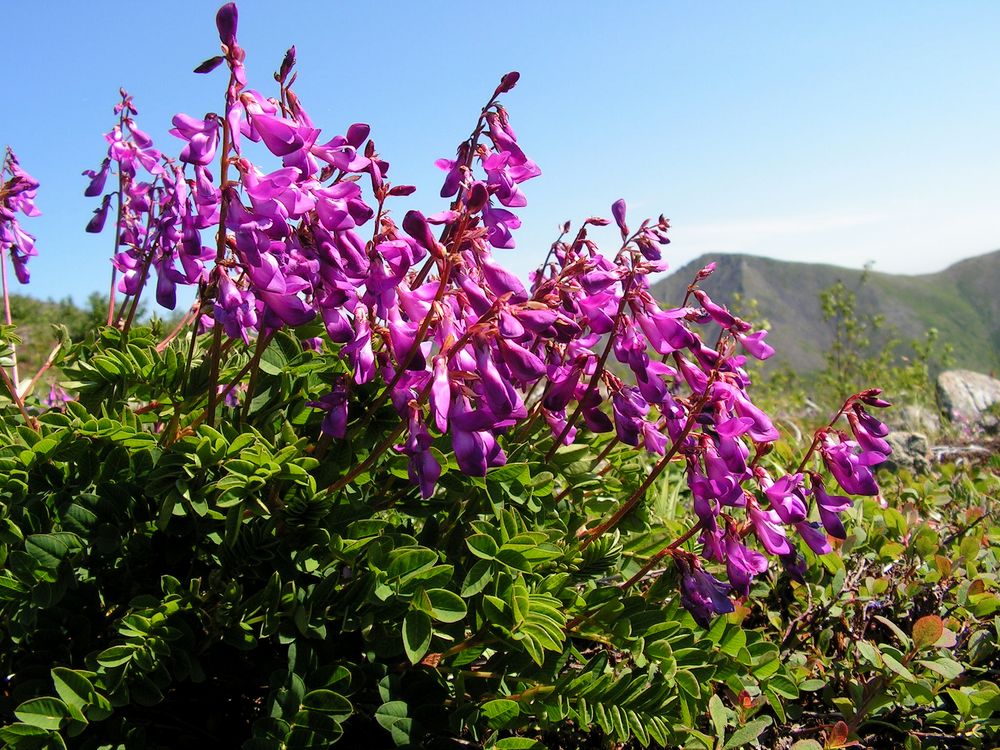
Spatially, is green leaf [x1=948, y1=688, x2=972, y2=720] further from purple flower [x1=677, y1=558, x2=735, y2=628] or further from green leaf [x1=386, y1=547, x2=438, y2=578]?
green leaf [x1=386, y1=547, x2=438, y2=578]

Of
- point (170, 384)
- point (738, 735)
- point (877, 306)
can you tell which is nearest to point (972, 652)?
point (738, 735)

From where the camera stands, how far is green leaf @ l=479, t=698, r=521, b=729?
5.88ft

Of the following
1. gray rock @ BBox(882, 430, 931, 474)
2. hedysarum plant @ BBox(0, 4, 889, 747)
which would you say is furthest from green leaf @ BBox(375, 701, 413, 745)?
gray rock @ BBox(882, 430, 931, 474)

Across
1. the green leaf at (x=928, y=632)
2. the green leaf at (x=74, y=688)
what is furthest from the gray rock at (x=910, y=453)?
the green leaf at (x=74, y=688)

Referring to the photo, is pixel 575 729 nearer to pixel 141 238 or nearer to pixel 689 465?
pixel 689 465

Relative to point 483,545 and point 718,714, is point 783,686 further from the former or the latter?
point 483,545

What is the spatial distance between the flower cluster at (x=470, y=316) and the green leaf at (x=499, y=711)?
0.51m

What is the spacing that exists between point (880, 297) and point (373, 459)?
531 ft

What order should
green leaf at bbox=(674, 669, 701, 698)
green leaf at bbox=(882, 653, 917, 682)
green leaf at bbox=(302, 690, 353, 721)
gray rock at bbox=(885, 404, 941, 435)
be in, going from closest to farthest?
1. green leaf at bbox=(302, 690, 353, 721)
2. green leaf at bbox=(674, 669, 701, 698)
3. green leaf at bbox=(882, 653, 917, 682)
4. gray rock at bbox=(885, 404, 941, 435)

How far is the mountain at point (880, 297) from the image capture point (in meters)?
133

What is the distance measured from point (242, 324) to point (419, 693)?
1.00 metres

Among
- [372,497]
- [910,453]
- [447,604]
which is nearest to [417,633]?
[447,604]

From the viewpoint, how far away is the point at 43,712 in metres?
1.59

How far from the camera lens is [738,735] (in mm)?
2002
